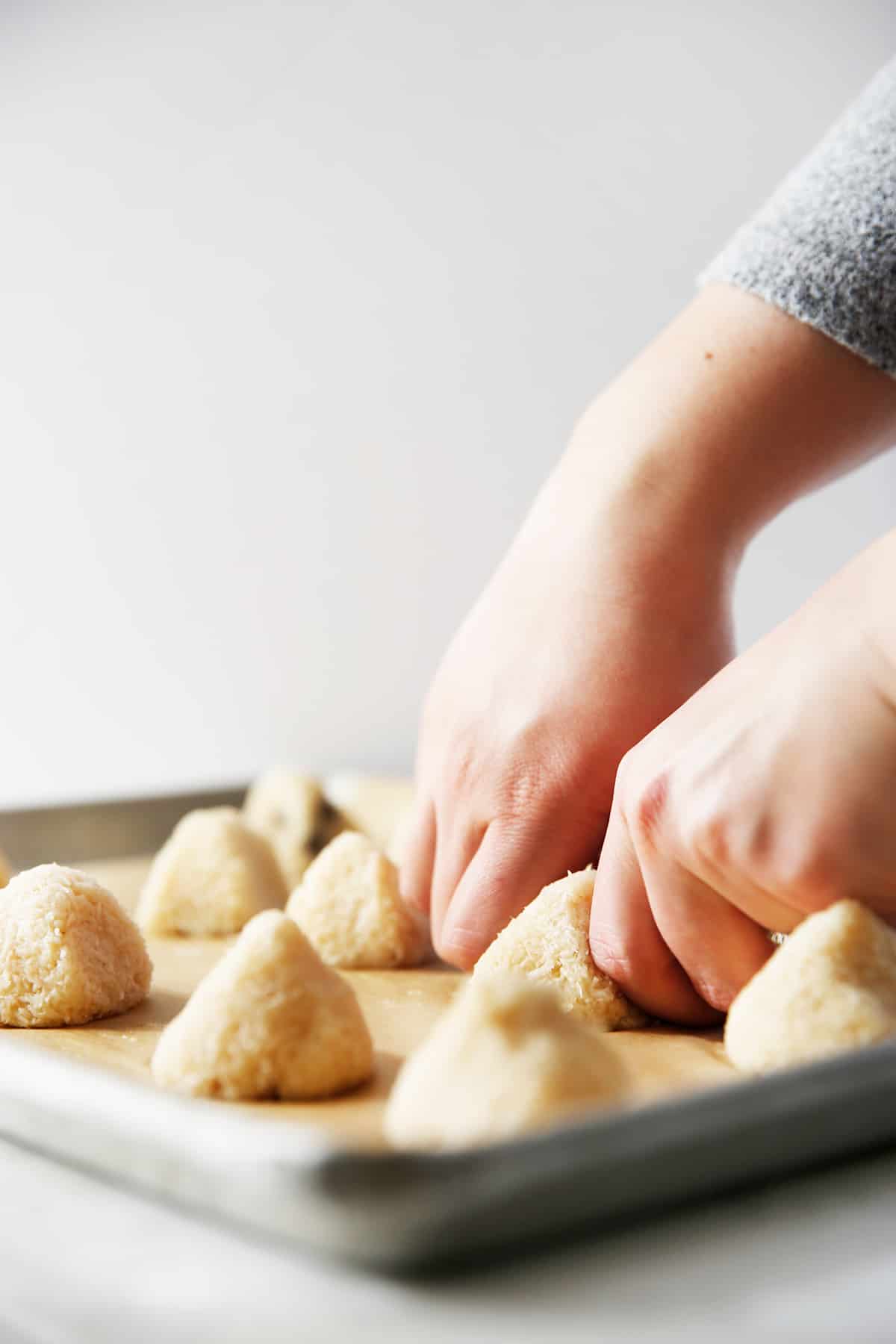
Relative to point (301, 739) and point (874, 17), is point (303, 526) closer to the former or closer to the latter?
point (301, 739)

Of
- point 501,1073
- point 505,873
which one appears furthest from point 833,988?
point 505,873

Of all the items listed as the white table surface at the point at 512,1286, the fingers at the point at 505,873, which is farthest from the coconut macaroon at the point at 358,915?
the white table surface at the point at 512,1286

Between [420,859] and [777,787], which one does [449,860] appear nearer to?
[420,859]

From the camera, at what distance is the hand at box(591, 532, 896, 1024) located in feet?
2.25

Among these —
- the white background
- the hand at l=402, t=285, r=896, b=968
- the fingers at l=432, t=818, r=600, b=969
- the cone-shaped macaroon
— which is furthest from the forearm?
the white background

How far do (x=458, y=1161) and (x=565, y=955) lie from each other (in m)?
0.45

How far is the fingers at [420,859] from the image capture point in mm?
1167

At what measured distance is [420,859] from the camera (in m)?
1.19

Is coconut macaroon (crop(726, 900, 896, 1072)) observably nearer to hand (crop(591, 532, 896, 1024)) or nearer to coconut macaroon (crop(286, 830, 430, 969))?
hand (crop(591, 532, 896, 1024))

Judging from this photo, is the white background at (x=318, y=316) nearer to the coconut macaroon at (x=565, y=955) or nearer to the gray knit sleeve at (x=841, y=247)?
the gray knit sleeve at (x=841, y=247)

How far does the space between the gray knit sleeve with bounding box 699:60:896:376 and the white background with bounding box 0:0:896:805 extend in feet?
3.53

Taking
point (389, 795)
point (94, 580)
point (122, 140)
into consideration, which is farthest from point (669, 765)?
point (122, 140)

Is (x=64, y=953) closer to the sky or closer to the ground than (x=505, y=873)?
closer to the ground

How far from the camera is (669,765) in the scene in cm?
77
